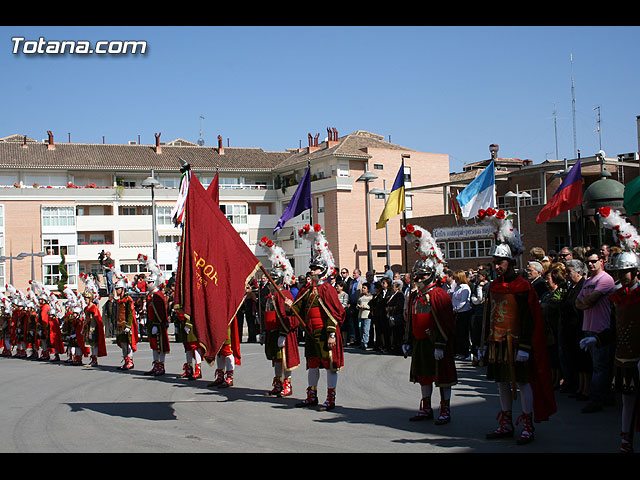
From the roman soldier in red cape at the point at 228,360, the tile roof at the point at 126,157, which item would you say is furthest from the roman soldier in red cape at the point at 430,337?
the tile roof at the point at 126,157

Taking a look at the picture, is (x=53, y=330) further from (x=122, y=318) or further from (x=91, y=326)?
(x=122, y=318)

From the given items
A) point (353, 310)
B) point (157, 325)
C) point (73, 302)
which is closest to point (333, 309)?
point (157, 325)

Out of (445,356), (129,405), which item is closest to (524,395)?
(445,356)

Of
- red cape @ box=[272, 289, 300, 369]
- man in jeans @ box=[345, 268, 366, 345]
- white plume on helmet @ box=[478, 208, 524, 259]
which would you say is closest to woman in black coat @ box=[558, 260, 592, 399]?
white plume on helmet @ box=[478, 208, 524, 259]

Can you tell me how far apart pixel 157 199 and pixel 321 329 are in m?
52.8

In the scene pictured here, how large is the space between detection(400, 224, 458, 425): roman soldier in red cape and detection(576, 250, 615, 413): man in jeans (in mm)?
1761

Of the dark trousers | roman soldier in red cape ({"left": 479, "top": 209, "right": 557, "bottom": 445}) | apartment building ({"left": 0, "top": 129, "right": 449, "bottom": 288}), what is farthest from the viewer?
apartment building ({"left": 0, "top": 129, "right": 449, "bottom": 288})

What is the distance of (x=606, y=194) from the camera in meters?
19.6

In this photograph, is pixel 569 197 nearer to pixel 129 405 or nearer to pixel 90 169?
pixel 129 405

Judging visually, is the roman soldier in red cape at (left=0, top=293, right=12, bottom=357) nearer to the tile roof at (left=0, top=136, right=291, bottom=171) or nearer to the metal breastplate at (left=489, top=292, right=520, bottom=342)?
the metal breastplate at (left=489, top=292, right=520, bottom=342)

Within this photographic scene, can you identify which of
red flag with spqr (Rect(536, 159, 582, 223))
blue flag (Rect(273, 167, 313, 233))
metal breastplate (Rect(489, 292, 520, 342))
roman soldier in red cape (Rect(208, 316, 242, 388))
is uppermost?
blue flag (Rect(273, 167, 313, 233))

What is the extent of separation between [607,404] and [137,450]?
6.35m

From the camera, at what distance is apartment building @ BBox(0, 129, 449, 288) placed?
56938mm
